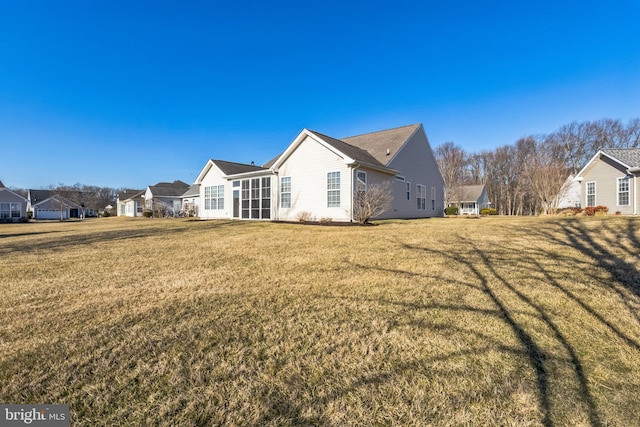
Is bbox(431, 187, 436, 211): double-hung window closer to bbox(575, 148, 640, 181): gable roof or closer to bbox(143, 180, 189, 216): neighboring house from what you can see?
bbox(575, 148, 640, 181): gable roof

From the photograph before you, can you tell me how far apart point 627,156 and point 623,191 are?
2254 millimetres

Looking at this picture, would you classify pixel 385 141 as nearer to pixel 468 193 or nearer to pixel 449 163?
pixel 449 163

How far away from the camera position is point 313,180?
1565 cm

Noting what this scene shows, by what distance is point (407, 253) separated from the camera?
6.32 meters

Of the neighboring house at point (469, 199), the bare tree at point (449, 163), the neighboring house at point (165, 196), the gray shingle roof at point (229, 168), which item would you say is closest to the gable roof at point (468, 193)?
the neighboring house at point (469, 199)

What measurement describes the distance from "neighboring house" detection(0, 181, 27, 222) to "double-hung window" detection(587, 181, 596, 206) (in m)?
61.5

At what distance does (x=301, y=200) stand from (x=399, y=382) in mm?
14261

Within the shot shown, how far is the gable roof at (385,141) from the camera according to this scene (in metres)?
17.1

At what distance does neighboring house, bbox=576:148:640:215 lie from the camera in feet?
53.6

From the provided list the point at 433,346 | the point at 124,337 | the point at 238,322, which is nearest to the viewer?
the point at 433,346

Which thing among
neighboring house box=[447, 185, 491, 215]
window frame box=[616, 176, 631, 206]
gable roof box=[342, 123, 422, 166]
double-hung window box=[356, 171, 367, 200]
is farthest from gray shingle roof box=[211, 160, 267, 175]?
neighboring house box=[447, 185, 491, 215]

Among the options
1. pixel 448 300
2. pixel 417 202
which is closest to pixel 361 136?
pixel 417 202

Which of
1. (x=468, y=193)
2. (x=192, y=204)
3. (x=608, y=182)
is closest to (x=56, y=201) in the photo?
(x=192, y=204)

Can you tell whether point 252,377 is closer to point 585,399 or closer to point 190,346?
point 190,346
